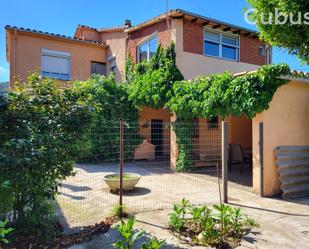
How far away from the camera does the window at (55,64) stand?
55.5 feet

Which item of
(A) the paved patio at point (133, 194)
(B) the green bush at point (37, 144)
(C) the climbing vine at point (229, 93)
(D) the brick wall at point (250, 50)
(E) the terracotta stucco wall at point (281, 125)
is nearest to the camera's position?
(B) the green bush at point (37, 144)

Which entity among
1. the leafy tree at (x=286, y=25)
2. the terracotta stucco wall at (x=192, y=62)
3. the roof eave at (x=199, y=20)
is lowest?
the leafy tree at (x=286, y=25)

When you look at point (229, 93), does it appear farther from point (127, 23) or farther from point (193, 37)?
point (127, 23)

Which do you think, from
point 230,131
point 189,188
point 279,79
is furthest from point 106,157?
point 279,79

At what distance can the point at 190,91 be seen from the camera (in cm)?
1036

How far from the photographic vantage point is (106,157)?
13.1 metres

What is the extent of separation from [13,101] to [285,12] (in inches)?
205

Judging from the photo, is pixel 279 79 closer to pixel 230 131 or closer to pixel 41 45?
pixel 230 131

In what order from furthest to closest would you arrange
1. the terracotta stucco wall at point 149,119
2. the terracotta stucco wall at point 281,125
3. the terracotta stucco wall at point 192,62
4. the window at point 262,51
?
the window at point 262,51
the terracotta stucco wall at point 149,119
the terracotta stucco wall at point 192,62
the terracotta stucco wall at point 281,125

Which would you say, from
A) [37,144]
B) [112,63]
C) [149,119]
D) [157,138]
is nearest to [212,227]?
[37,144]

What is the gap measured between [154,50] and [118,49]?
4.39 m

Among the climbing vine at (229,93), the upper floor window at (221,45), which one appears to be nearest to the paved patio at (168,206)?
the climbing vine at (229,93)

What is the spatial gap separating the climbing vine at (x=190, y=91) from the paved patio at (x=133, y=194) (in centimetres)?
154

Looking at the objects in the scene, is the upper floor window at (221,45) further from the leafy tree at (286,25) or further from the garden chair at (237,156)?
the leafy tree at (286,25)
